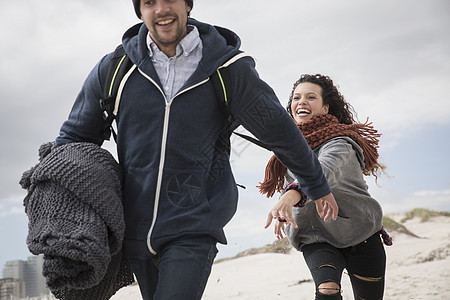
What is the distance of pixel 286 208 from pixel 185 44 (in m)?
1.05

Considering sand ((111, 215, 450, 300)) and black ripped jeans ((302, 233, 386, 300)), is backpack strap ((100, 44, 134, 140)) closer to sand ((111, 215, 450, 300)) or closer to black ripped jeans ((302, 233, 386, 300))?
black ripped jeans ((302, 233, 386, 300))

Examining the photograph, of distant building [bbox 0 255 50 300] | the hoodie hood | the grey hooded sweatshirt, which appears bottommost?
distant building [bbox 0 255 50 300]

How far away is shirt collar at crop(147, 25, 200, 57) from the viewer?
2.54 metres

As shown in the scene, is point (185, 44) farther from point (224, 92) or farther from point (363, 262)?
point (363, 262)

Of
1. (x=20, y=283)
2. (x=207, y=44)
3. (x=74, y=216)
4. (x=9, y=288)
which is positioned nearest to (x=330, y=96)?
(x=207, y=44)

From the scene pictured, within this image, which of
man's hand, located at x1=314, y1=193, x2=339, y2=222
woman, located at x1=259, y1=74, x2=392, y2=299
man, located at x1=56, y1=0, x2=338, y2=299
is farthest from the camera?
A: woman, located at x1=259, y1=74, x2=392, y2=299

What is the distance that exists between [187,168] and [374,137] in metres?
2.05

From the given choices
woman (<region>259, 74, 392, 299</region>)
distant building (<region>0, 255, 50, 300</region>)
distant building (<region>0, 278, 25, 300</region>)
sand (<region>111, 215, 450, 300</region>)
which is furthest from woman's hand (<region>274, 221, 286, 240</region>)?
distant building (<region>0, 278, 25, 300</region>)

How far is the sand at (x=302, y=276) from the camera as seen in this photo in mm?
7082

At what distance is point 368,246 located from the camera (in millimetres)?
3580

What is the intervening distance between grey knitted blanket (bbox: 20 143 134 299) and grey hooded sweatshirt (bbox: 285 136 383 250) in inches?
57.5

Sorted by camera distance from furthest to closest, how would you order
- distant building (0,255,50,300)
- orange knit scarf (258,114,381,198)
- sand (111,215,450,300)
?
sand (111,215,450,300)
distant building (0,255,50,300)
orange knit scarf (258,114,381,198)

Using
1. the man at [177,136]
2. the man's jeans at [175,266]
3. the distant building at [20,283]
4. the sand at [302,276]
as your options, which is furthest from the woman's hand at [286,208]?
the sand at [302,276]

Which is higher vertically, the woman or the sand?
the woman
